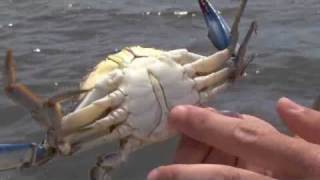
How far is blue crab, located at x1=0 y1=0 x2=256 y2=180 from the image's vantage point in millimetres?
2129

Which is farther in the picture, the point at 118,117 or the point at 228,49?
the point at 228,49

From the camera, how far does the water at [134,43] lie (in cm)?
454

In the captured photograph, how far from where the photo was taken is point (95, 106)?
220 centimetres

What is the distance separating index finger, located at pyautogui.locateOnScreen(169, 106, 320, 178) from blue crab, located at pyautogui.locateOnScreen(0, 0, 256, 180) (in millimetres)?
696

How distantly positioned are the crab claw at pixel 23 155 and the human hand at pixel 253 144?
798mm

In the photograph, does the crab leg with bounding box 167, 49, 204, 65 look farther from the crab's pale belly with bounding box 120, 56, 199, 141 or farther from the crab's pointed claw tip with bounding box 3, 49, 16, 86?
the crab's pointed claw tip with bounding box 3, 49, 16, 86

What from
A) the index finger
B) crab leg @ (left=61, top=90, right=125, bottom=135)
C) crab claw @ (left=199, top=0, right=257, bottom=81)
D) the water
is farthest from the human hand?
the water

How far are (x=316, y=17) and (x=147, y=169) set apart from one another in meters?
3.67

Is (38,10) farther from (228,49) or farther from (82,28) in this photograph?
(228,49)

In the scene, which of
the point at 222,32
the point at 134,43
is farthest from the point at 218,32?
the point at 134,43

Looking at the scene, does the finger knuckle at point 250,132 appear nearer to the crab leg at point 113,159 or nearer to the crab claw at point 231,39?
the crab leg at point 113,159

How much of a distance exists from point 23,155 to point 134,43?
4.49m

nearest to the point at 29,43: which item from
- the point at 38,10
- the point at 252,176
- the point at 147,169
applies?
the point at 38,10

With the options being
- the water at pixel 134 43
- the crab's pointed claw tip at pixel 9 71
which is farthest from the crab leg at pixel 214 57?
the water at pixel 134 43
